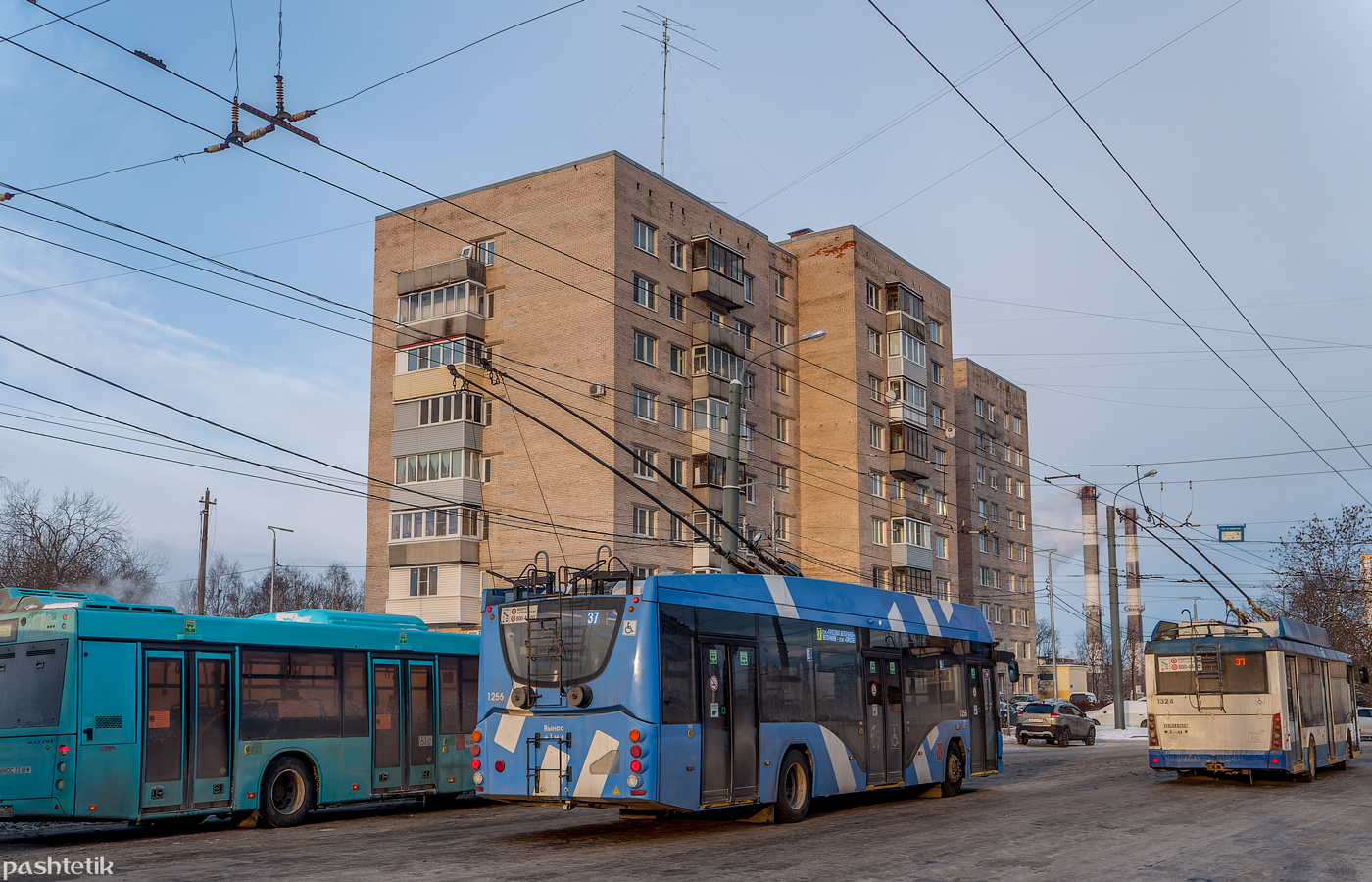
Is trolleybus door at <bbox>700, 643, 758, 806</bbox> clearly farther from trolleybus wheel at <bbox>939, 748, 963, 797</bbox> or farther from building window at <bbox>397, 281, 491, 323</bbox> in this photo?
building window at <bbox>397, 281, 491, 323</bbox>

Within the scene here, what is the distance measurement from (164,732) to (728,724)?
6597mm

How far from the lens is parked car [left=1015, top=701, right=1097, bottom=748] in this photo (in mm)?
41062

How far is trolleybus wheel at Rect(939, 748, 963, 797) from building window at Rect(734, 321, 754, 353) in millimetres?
35274

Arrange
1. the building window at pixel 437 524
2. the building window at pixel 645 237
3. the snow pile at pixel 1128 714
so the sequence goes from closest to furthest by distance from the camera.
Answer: the building window at pixel 437 524 < the building window at pixel 645 237 < the snow pile at pixel 1128 714

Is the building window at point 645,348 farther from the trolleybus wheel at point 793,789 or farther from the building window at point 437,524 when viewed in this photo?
the trolleybus wheel at point 793,789

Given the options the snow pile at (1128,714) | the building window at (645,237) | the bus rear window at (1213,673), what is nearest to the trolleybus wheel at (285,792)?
the bus rear window at (1213,673)

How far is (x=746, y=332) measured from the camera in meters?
54.8

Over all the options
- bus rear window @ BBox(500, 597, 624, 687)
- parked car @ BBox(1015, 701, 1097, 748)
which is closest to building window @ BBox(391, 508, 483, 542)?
parked car @ BBox(1015, 701, 1097, 748)

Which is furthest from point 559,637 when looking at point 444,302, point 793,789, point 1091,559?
point 1091,559

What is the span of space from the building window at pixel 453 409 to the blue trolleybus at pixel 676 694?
32.4 metres

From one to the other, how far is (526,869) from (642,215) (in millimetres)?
39744

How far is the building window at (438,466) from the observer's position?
47250mm

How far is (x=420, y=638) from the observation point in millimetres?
17938

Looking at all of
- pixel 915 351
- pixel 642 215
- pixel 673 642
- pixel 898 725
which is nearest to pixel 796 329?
pixel 915 351
